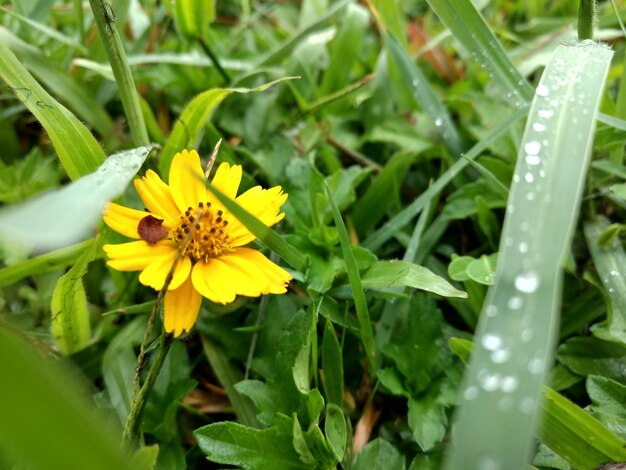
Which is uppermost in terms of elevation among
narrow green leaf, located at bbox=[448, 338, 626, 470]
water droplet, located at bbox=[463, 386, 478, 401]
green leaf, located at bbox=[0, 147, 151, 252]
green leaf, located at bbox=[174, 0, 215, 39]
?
green leaf, located at bbox=[174, 0, 215, 39]

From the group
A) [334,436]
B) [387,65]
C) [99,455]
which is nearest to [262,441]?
[334,436]

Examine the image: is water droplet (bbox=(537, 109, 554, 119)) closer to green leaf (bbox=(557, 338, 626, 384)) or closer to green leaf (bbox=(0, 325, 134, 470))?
green leaf (bbox=(557, 338, 626, 384))

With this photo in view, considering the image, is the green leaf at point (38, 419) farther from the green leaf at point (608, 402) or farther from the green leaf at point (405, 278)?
the green leaf at point (608, 402)

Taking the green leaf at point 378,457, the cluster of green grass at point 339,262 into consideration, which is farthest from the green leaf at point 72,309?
the green leaf at point 378,457

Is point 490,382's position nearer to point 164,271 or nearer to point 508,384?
point 508,384

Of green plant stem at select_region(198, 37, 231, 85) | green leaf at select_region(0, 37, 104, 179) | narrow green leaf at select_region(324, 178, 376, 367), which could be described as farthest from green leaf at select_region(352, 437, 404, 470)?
green plant stem at select_region(198, 37, 231, 85)

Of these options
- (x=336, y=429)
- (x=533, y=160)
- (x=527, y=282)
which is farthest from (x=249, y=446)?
(x=533, y=160)
